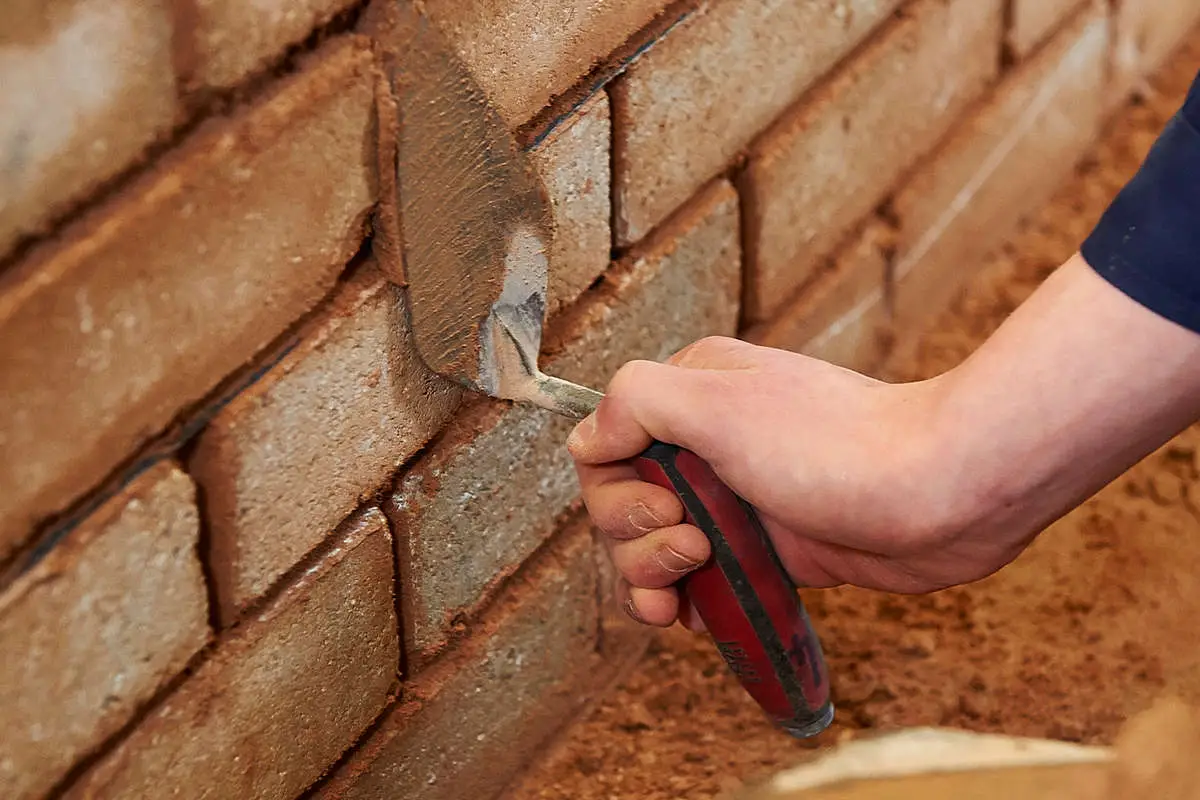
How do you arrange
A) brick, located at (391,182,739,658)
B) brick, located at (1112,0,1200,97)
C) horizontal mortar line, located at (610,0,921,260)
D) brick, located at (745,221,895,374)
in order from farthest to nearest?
brick, located at (1112,0,1200,97) < brick, located at (745,221,895,374) < horizontal mortar line, located at (610,0,921,260) < brick, located at (391,182,739,658)

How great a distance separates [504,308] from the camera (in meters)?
1.68

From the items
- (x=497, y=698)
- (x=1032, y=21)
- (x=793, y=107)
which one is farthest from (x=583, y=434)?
(x=1032, y=21)

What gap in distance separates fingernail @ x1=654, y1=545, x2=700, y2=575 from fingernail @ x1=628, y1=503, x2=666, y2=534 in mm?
25

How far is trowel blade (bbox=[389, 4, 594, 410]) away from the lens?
1520 millimetres

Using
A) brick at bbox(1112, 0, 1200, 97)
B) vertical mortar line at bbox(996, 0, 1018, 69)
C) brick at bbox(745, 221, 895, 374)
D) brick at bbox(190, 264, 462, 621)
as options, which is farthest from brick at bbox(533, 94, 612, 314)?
brick at bbox(1112, 0, 1200, 97)

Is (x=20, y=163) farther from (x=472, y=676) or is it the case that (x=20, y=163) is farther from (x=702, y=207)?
(x=702, y=207)

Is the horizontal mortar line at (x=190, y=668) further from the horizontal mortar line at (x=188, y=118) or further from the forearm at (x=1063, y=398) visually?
the forearm at (x=1063, y=398)

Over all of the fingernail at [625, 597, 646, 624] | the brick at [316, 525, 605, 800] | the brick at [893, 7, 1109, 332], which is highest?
the fingernail at [625, 597, 646, 624]

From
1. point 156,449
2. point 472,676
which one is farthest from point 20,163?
point 472,676

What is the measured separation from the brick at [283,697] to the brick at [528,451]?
65mm

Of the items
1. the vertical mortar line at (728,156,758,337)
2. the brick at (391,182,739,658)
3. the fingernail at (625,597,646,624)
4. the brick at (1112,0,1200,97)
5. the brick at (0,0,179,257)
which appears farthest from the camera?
the brick at (1112,0,1200,97)

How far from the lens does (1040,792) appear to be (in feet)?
6.81

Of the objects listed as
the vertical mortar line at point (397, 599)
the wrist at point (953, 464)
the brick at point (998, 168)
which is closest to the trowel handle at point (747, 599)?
the wrist at point (953, 464)

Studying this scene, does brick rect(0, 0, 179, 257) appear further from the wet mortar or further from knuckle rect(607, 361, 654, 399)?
the wet mortar
